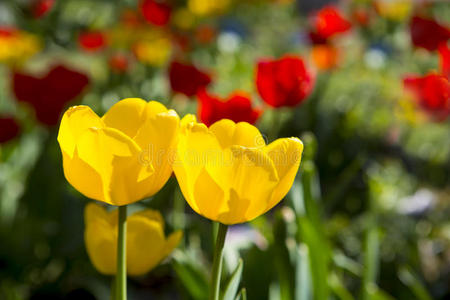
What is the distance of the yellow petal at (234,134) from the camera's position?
0.47 metres

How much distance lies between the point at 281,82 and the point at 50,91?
643 millimetres

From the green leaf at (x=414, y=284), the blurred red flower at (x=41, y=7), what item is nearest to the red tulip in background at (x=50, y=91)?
the blurred red flower at (x=41, y=7)

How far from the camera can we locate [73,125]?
47 cm

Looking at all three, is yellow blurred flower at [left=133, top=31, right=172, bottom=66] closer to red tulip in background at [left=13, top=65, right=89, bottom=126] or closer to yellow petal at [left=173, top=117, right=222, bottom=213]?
red tulip in background at [left=13, top=65, right=89, bottom=126]

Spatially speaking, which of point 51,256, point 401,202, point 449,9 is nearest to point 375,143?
point 401,202

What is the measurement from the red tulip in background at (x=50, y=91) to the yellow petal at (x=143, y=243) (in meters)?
0.82

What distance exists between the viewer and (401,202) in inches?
64.3

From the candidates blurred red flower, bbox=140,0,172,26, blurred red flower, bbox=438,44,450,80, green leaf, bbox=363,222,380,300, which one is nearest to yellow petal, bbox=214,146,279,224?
green leaf, bbox=363,222,380,300

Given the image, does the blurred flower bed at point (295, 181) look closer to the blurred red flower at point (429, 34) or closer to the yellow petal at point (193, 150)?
the blurred red flower at point (429, 34)

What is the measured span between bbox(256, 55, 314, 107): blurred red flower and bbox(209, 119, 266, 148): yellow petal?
1.82 ft

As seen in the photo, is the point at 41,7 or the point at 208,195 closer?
the point at 208,195

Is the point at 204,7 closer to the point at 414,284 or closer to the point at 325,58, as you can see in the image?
the point at 325,58

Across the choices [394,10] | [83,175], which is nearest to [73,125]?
[83,175]

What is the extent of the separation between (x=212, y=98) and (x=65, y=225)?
65cm
